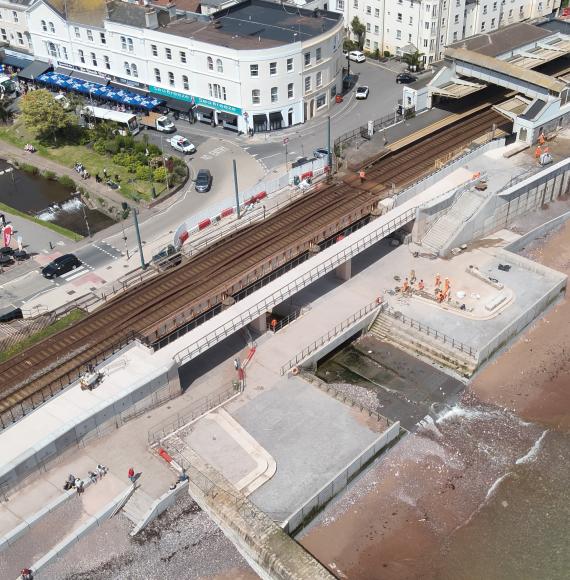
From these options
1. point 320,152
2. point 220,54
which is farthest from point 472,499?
point 220,54

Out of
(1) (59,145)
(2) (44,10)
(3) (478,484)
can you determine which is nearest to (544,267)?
(3) (478,484)

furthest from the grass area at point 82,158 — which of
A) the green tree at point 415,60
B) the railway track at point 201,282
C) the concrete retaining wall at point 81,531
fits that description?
the green tree at point 415,60

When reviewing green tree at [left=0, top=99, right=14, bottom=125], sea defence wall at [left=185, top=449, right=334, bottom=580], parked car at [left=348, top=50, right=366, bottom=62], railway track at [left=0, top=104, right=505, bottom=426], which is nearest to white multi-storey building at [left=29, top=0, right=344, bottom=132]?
green tree at [left=0, top=99, right=14, bottom=125]

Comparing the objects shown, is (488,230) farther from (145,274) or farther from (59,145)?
(59,145)

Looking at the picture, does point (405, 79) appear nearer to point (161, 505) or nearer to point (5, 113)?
point (5, 113)

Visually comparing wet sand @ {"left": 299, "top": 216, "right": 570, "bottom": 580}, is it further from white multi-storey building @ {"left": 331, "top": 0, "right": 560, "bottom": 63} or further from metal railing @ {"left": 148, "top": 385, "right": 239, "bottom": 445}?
white multi-storey building @ {"left": 331, "top": 0, "right": 560, "bottom": 63}
